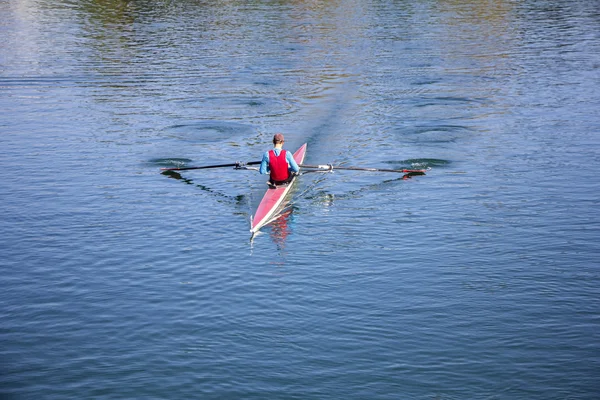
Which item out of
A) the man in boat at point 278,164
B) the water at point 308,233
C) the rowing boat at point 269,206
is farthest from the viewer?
the man in boat at point 278,164

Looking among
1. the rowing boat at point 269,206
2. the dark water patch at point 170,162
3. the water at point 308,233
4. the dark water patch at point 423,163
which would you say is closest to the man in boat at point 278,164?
the rowing boat at point 269,206

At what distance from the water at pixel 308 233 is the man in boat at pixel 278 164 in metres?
1.05

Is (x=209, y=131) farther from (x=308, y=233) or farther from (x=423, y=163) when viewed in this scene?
(x=308, y=233)

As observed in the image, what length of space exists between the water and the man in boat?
3.44ft

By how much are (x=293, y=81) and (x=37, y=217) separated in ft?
78.0

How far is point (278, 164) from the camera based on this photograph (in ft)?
81.7

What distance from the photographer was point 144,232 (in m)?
23.2

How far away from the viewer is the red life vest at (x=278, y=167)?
2483 centimetres

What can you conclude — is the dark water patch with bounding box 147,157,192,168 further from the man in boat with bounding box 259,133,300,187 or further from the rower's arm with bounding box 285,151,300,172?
the rower's arm with bounding box 285,151,300,172

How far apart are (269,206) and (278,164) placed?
1.66m

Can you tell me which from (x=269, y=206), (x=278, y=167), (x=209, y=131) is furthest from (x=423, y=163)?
(x=209, y=131)

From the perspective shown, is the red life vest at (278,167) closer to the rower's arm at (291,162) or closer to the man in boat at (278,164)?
the man in boat at (278,164)

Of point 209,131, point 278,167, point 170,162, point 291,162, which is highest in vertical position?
point 209,131

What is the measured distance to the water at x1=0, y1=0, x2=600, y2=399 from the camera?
15797mm
